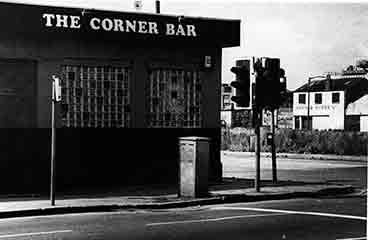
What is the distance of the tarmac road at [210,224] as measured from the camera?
10359mm

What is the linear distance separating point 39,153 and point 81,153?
4.00ft

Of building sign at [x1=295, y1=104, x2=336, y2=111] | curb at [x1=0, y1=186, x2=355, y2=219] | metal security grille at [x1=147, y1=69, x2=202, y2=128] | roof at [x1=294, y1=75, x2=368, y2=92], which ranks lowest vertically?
curb at [x1=0, y1=186, x2=355, y2=219]

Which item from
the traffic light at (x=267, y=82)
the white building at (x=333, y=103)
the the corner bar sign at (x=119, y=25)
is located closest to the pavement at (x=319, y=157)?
the the corner bar sign at (x=119, y=25)

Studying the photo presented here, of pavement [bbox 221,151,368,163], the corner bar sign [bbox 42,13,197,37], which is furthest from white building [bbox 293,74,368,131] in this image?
the corner bar sign [bbox 42,13,197,37]

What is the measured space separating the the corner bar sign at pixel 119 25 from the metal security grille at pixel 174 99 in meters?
1.30

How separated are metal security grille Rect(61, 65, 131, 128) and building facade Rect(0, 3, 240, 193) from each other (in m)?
0.03

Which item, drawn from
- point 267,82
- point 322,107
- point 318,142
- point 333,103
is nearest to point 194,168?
point 267,82

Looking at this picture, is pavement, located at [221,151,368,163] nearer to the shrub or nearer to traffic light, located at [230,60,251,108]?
the shrub

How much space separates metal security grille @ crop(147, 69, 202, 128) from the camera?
63.9 ft

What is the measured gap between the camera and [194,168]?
15.8m

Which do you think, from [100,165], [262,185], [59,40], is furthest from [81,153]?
[262,185]

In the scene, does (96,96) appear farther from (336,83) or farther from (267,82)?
(336,83)

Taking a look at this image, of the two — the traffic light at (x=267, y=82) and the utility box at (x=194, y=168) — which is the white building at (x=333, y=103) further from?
the utility box at (x=194, y=168)

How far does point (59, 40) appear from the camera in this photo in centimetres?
1786
